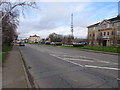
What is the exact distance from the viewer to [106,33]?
48.8m

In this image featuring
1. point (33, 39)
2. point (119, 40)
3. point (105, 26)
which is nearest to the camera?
point (119, 40)

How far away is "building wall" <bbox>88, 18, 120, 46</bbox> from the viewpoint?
4200 cm

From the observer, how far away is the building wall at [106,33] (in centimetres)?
4200

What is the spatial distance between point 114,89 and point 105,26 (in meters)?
49.5

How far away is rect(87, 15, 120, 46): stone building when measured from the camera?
4200cm

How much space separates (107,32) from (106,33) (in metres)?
0.67

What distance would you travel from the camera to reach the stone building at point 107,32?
42000mm

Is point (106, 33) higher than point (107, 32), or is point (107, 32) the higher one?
point (107, 32)

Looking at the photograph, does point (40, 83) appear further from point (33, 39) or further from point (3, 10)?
point (33, 39)

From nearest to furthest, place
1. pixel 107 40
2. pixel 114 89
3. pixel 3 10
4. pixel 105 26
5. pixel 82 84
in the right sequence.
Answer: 1. pixel 114 89
2. pixel 82 84
3. pixel 3 10
4. pixel 107 40
5. pixel 105 26

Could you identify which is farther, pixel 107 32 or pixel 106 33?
pixel 106 33

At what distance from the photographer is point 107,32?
4822 centimetres

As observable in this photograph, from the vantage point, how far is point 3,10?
17.3 meters

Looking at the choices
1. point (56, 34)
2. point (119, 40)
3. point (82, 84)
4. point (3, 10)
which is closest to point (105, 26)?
point (119, 40)
